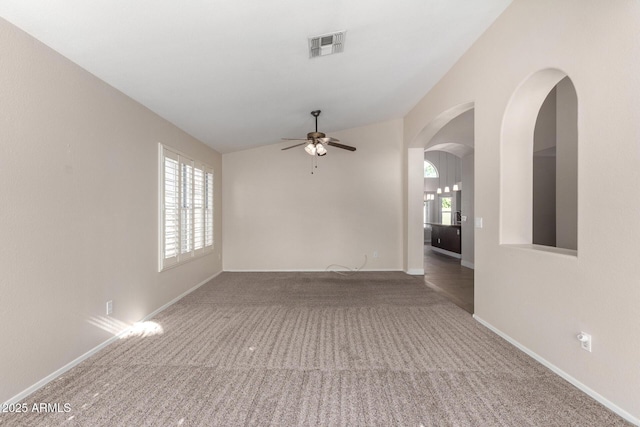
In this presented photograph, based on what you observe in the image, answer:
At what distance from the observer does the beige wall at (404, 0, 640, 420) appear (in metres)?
1.65

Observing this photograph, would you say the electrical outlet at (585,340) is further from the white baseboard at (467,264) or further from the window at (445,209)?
the window at (445,209)

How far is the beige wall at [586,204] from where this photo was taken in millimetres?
1646

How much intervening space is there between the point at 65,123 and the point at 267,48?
1.88m

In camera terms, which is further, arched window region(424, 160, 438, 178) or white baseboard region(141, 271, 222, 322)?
arched window region(424, 160, 438, 178)

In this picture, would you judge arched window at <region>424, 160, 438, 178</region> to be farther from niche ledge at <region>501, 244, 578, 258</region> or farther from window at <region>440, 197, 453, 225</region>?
niche ledge at <region>501, 244, 578, 258</region>

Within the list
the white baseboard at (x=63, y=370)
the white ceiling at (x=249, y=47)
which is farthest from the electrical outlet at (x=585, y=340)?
the white baseboard at (x=63, y=370)

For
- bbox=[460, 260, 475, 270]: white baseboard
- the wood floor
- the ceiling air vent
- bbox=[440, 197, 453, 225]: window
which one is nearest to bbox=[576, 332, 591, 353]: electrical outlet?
the wood floor

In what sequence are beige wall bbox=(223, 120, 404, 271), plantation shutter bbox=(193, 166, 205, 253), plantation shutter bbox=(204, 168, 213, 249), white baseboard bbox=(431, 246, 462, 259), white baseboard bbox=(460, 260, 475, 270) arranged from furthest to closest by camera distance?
white baseboard bbox=(431, 246, 462, 259) < white baseboard bbox=(460, 260, 475, 270) < beige wall bbox=(223, 120, 404, 271) < plantation shutter bbox=(204, 168, 213, 249) < plantation shutter bbox=(193, 166, 205, 253)

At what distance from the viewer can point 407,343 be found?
8.57 feet

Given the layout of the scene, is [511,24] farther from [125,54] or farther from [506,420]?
[125,54]

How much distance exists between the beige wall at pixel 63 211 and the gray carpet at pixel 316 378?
1.15ft

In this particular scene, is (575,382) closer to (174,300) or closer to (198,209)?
(174,300)

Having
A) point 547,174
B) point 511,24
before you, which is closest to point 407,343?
point 511,24

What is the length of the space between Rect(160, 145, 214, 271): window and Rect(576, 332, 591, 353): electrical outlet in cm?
442
